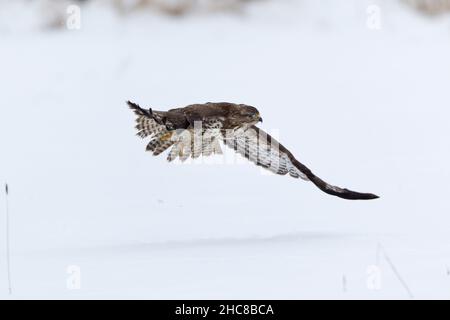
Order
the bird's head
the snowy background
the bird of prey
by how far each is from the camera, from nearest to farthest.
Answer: the snowy background < the bird of prey < the bird's head

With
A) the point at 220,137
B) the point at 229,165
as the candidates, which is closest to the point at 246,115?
the point at 220,137

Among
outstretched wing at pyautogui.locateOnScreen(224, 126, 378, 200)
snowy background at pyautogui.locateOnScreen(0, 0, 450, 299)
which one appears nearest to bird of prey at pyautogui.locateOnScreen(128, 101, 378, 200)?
outstretched wing at pyautogui.locateOnScreen(224, 126, 378, 200)

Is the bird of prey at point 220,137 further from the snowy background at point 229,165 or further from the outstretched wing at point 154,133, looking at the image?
the snowy background at point 229,165

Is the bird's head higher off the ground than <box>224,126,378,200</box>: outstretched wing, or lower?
higher

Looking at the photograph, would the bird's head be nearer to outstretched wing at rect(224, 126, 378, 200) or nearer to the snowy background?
outstretched wing at rect(224, 126, 378, 200)
